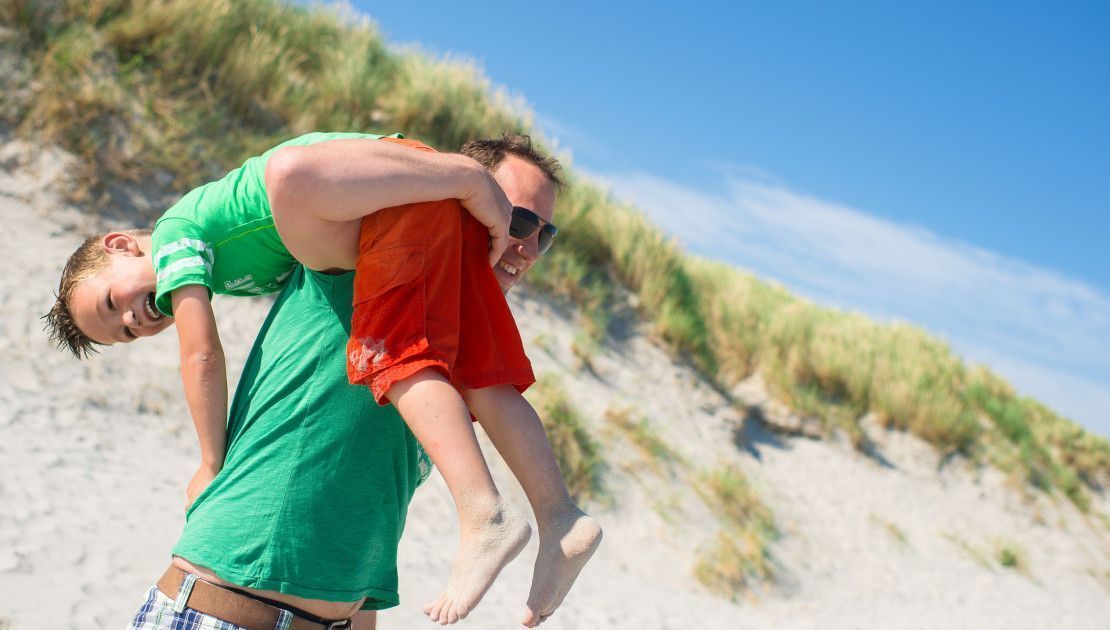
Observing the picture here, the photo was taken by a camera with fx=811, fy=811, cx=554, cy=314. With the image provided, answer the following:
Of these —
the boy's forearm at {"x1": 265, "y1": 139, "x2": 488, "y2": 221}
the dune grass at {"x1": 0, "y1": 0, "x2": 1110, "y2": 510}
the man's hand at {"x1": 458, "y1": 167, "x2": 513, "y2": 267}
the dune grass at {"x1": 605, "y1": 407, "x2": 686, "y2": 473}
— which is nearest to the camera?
the boy's forearm at {"x1": 265, "y1": 139, "x2": 488, "y2": 221}

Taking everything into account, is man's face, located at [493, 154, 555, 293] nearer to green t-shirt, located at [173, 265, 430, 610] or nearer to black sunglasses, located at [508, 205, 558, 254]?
black sunglasses, located at [508, 205, 558, 254]

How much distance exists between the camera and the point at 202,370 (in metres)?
1.56

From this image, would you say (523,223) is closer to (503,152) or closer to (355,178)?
(503,152)

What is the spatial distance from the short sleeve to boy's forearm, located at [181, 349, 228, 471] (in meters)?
0.14

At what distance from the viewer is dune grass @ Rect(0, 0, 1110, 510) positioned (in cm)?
650

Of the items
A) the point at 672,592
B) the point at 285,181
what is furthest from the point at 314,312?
the point at 672,592

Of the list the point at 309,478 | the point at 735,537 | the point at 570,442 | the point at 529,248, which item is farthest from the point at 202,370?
the point at 735,537

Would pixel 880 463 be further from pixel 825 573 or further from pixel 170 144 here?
pixel 170 144

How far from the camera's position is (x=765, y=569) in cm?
739

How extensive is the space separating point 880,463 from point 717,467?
9.19ft

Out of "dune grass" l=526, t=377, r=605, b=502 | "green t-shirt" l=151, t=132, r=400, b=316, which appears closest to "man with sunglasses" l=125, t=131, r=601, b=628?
"green t-shirt" l=151, t=132, r=400, b=316

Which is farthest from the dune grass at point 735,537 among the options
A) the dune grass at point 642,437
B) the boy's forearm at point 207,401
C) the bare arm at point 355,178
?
the bare arm at point 355,178

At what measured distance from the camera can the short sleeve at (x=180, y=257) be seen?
5.00 ft

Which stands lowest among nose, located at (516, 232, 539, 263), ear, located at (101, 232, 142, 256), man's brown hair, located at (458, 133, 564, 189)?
ear, located at (101, 232, 142, 256)
